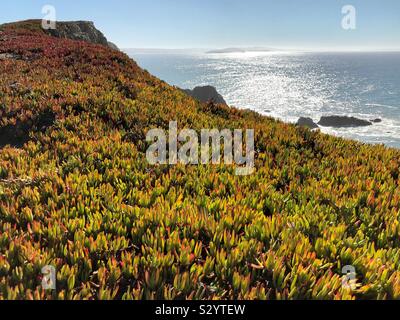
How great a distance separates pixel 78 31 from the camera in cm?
3656

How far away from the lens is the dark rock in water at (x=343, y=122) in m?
79.1

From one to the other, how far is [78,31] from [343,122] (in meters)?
63.1

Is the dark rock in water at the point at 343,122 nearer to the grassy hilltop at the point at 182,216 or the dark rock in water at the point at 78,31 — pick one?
the dark rock in water at the point at 78,31

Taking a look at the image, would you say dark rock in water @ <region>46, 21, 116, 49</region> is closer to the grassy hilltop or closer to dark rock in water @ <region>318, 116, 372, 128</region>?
the grassy hilltop

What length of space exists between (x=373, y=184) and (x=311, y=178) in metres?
1.14

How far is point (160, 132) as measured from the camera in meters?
8.98

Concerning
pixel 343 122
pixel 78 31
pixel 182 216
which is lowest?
pixel 343 122

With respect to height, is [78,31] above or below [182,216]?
above

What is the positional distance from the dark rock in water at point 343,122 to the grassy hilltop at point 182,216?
247ft

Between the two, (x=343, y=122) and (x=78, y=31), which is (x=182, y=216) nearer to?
(x=78, y=31)

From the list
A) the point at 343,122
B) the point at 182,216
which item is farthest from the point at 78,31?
the point at 343,122

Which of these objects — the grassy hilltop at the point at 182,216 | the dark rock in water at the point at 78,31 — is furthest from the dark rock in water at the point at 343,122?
the grassy hilltop at the point at 182,216
